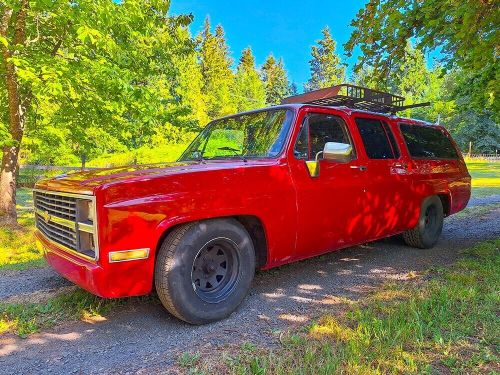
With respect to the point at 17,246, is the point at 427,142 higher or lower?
higher

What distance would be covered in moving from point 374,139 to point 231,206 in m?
2.57

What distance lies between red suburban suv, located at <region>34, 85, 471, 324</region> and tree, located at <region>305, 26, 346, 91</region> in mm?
48126

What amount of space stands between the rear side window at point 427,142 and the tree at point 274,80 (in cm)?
5818

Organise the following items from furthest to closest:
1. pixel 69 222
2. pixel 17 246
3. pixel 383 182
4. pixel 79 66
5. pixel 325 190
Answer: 1. pixel 17 246
2. pixel 79 66
3. pixel 383 182
4. pixel 325 190
5. pixel 69 222

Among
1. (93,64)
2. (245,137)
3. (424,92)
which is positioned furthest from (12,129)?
(424,92)

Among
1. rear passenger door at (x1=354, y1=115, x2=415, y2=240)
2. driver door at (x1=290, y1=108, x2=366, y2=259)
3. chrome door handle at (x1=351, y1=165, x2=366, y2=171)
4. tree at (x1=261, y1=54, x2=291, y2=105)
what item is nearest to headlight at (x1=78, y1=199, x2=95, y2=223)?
driver door at (x1=290, y1=108, x2=366, y2=259)

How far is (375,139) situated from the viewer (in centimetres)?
503

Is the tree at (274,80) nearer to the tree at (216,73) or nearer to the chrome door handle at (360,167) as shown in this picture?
the tree at (216,73)

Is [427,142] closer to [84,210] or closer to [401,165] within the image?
[401,165]

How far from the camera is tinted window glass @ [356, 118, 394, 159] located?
4.84 metres

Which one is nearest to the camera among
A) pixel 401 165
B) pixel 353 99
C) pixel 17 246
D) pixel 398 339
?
pixel 398 339

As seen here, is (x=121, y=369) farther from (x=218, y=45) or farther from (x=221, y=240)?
(x=218, y=45)

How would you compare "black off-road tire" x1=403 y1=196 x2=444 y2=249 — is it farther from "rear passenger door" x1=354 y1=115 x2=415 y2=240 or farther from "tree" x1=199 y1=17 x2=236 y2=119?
"tree" x1=199 y1=17 x2=236 y2=119

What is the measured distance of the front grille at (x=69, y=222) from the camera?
2939mm
